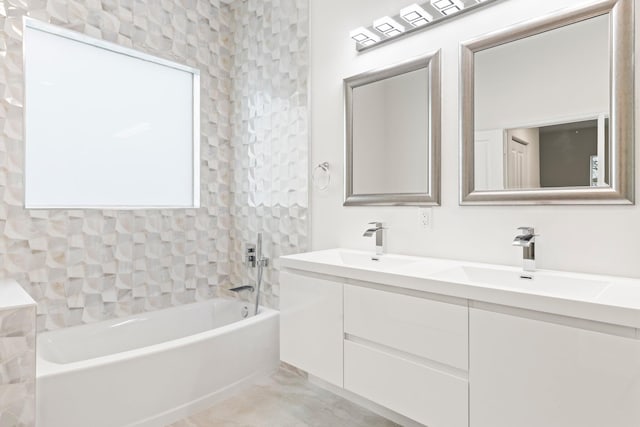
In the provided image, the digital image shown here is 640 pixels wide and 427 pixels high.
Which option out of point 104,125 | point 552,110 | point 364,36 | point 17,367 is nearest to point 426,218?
point 552,110

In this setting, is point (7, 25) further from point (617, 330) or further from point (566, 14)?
point (617, 330)

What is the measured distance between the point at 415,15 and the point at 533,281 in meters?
1.37

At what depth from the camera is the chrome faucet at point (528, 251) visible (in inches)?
59.4

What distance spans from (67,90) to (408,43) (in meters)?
2.11

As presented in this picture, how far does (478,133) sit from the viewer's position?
180cm

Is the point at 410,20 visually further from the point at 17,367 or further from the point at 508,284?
the point at 17,367

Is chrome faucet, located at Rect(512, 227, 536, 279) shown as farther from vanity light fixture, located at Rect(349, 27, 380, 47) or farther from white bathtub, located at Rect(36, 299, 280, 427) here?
white bathtub, located at Rect(36, 299, 280, 427)

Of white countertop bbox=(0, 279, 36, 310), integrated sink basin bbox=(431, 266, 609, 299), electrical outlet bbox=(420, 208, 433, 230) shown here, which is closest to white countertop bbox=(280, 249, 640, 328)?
integrated sink basin bbox=(431, 266, 609, 299)

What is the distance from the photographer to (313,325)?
1870 mm

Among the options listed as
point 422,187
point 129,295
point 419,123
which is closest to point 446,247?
point 422,187

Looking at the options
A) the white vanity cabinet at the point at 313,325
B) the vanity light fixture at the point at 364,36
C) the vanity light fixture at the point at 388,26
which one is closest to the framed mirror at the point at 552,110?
the vanity light fixture at the point at 388,26

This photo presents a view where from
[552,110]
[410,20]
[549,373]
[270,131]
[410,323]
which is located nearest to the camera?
[549,373]

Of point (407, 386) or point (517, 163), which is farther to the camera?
point (517, 163)

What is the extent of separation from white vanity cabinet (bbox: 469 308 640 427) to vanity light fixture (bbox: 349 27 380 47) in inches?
61.5
